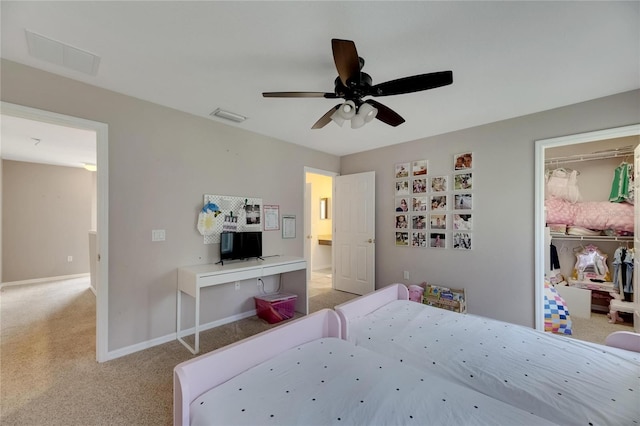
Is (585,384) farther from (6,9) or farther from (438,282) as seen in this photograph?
(6,9)

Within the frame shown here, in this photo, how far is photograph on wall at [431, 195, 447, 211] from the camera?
355 cm

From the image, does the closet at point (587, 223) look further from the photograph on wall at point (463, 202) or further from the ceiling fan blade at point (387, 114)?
the ceiling fan blade at point (387, 114)

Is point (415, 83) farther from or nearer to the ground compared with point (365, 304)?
farther from the ground

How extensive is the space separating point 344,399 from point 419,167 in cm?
339

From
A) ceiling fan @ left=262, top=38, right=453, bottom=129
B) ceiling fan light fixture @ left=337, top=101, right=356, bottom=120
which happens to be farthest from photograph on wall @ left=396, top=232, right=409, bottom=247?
ceiling fan light fixture @ left=337, top=101, right=356, bottom=120

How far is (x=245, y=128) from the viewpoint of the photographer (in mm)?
3377

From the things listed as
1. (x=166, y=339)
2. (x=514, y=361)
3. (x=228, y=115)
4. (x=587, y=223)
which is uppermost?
(x=228, y=115)

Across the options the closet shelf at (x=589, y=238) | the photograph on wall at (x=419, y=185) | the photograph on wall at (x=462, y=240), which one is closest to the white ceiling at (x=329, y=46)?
the photograph on wall at (x=419, y=185)

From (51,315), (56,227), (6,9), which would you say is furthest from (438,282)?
(56,227)

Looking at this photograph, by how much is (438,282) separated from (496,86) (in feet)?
8.10

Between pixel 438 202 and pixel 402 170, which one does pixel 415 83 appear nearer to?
pixel 438 202

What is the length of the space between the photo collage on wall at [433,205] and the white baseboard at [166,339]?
252 cm

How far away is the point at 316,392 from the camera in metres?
1.10

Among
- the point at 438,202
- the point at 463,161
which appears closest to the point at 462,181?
the point at 463,161
